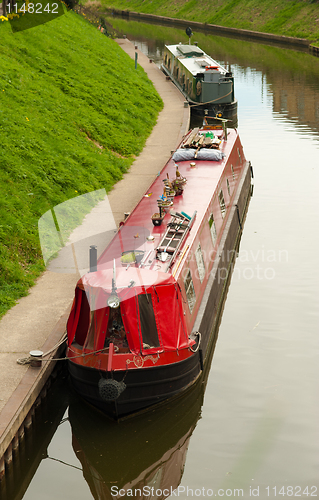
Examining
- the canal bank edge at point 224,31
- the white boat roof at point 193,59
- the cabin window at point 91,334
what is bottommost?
the canal bank edge at point 224,31

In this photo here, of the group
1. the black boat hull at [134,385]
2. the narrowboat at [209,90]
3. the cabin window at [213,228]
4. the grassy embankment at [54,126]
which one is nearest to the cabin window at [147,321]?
the black boat hull at [134,385]

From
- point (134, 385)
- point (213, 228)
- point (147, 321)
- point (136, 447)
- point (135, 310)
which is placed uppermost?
point (135, 310)

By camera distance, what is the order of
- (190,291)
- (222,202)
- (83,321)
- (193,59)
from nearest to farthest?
1. (83,321)
2. (190,291)
3. (222,202)
4. (193,59)

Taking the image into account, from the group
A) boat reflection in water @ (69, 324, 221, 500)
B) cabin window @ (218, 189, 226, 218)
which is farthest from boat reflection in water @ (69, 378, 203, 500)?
cabin window @ (218, 189, 226, 218)

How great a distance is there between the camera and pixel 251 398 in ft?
36.1

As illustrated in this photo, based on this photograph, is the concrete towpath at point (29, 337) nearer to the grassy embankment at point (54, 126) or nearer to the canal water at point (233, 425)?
the grassy embankment at point (54, 126)

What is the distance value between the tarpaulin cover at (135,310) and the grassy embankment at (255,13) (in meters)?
52.8

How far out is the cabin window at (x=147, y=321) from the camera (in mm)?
9805

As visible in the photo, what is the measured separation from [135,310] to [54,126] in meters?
13.3

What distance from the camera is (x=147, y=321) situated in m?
9.91

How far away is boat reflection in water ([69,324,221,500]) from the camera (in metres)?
9.27

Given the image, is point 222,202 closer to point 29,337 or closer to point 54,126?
point 29,337

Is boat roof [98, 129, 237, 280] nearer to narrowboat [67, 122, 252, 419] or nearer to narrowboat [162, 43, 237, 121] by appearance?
narrowboat [67, 122, 252, 419]

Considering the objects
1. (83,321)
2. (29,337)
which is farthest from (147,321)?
(29,337)
